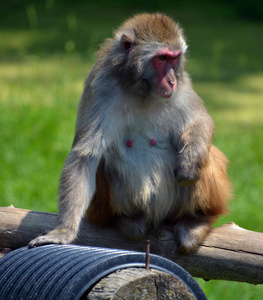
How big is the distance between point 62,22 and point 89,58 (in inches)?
142

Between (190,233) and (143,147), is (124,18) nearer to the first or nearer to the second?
(143,147)

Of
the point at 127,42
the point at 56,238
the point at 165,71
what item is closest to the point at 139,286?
the point at 56,238

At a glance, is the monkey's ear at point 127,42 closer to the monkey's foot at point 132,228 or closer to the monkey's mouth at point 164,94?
the monkey's mouth at point 164,94

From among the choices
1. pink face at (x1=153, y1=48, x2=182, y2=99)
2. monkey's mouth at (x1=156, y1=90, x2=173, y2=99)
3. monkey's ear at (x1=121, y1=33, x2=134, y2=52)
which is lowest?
monkey's mouth at (x1=156, y1=90, x2=173, y2=99)

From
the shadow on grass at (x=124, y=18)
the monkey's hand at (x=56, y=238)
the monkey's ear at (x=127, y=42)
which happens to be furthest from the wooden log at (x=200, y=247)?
the shadow on grass at (x=124, y=18)

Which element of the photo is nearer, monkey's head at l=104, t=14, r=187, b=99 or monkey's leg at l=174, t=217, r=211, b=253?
monkey's leg at l=174, t=217, r=211, b=253

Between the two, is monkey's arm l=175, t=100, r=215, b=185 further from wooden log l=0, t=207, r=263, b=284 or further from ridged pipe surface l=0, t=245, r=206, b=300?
ridged pipe surface l=0, t=245, r=206, b=300

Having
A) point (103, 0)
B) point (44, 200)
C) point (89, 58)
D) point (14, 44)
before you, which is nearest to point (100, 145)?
point (44, 200)

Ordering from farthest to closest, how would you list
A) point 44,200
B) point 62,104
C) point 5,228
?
point 62,104 < point 44,200 < point 5,228

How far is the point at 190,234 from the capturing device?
4.46 m

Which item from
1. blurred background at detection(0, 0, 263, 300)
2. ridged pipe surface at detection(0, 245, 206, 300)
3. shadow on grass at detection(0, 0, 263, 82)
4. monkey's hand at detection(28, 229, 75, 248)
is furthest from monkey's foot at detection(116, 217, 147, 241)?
shadow on grass at detection(0, 0, 263, 82)

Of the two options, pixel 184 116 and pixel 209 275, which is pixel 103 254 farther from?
pixel 184 116

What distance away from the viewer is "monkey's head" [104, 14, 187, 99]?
15.2 feet

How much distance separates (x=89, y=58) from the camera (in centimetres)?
1360
